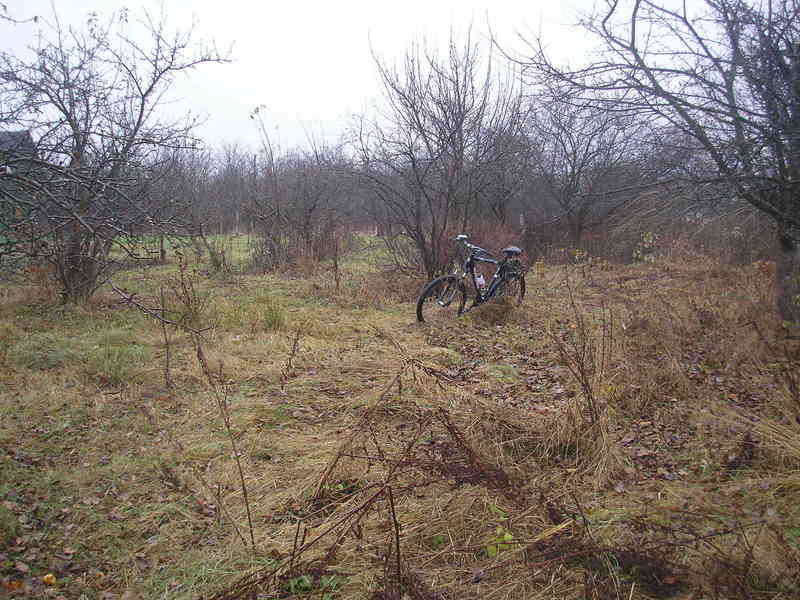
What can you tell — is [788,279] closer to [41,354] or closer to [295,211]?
[41,354]

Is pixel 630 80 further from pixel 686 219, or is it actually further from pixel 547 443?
pixel 547 443

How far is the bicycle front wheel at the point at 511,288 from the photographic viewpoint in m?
7.83

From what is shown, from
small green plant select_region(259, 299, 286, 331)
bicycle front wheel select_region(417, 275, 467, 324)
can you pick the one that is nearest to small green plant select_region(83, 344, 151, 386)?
small green plant select_region(259, 299, 286, 331)

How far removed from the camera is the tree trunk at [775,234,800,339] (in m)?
5.88

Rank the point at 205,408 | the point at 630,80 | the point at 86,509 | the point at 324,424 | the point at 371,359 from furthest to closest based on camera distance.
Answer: the point at 371,359, the point at 630,80, the point at 205,408, the point at 324,424, the point at 86,509

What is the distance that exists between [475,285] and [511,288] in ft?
2.11

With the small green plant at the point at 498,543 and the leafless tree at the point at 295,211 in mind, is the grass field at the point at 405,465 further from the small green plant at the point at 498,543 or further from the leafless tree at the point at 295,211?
the leafless tree at the point at 295,211

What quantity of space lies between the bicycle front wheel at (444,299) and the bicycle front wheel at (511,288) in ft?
1.94

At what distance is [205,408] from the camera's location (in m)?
4.49

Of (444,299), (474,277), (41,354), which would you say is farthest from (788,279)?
(41,354)

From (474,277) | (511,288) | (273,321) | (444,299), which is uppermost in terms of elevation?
(474,277)

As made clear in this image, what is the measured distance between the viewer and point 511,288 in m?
8.05

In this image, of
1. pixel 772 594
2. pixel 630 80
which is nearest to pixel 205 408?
pixel 772 594

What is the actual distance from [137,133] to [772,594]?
28.9 ft
